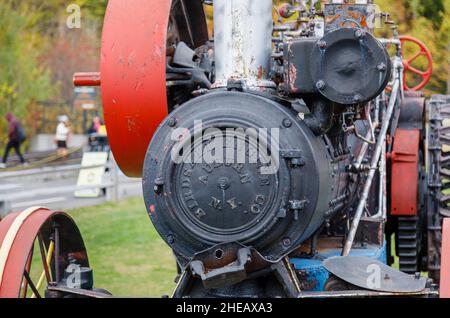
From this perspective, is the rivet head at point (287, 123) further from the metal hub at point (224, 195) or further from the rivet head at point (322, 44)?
the rivet head at point (322, 44)

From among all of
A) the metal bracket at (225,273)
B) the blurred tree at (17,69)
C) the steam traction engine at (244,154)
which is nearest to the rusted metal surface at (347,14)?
the steam traction engine at (244,154)

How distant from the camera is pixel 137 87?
4.80 meters

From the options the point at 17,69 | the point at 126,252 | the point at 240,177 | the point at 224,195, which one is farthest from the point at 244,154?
the point at 17,69

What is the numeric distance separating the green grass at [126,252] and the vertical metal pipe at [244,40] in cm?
457

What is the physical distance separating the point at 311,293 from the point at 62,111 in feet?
103

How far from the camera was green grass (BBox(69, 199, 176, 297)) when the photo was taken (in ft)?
30.7

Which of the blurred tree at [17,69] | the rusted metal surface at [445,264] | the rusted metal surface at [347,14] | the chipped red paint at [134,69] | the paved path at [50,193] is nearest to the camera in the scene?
the rusted metal surface at [445,264]

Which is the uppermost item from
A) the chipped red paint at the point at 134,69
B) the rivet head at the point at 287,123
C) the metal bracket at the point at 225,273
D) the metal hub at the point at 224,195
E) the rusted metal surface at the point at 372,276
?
the chipped red paint at the point at 134,69

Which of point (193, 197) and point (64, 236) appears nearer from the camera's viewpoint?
point (193, 197)

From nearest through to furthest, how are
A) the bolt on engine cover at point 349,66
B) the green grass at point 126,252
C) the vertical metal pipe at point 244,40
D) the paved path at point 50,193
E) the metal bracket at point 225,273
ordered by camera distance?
the metal bracket at point 225,273 → the bolt on engine cover at point 349,66 → the vertical metal pipe at point 244,40 → the green grass at point 126,252 → the paved path at point 50,193

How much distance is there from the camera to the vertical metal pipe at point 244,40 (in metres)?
4.50

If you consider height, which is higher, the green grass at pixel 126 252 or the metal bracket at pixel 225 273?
the metal bracket at pixel 225 273

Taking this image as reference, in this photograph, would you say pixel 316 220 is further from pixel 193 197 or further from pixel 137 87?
pixel 137 87
